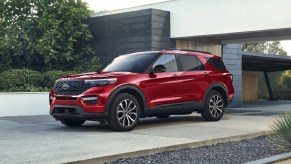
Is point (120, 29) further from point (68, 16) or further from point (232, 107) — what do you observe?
point (232, 107)

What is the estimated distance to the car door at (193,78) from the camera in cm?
1047

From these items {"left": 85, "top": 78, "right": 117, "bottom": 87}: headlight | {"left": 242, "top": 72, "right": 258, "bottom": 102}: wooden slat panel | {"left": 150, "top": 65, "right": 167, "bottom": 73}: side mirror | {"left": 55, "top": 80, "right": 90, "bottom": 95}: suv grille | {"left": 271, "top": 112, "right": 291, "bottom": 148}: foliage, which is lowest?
{"left": 242, "top": 72, "right": 258, "bottom": 102}: wooden slat panel

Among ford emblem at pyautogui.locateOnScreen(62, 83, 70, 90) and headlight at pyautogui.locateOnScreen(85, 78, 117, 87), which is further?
ford emblem at pyautogui.locateOnScreen(62, 83, 70, 90)

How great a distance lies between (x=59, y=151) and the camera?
6477 millimetres

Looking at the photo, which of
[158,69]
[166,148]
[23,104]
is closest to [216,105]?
[158,69]

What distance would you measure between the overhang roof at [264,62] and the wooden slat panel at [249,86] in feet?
2.44

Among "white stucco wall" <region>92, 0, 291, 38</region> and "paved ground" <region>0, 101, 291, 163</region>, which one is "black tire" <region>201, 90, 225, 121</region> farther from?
"white stucco wall" <region>92, 0, 291, 38</region>

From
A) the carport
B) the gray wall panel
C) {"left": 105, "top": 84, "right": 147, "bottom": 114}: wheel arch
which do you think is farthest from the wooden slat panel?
{"left": 105, "top": 84, "right": 147, "bottom": 114}: wheel arch

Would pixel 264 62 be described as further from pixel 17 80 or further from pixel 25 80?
pixel 17 80

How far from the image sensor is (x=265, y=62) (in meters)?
26.4

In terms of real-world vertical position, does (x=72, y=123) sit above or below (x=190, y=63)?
below

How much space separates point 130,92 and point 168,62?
4.88 ft

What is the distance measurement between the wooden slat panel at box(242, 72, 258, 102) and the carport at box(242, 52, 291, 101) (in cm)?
62

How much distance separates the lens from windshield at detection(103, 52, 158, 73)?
32.2 feet
